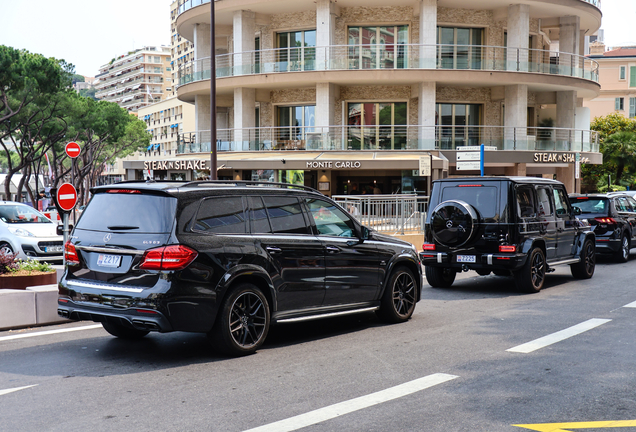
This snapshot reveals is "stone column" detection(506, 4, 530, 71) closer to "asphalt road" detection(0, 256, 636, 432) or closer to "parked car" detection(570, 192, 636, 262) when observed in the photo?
"parked car" detection(570, 192, 636, 262)

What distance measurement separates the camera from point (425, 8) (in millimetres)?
31781

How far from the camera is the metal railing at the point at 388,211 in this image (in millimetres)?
17625

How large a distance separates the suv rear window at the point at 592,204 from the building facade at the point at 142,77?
132860 mm

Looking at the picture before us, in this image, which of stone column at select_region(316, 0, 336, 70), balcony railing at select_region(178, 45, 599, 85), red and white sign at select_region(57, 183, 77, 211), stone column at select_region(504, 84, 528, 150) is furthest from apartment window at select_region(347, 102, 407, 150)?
red and white sign at select_region(57, 183, 77, 211)

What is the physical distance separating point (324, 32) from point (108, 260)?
27.5 metres

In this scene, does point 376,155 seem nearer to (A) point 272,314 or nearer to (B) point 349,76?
(B) point 349,76

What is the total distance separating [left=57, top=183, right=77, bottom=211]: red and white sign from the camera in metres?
11.2

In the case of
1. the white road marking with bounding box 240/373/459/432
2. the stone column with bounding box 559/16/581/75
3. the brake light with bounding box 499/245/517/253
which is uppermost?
the stone column with bounding box 559/16/581/75

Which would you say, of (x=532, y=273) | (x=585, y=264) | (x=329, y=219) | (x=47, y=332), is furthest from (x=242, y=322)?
(x=585, y=264)

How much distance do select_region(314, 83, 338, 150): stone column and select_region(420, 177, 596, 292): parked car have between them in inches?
814

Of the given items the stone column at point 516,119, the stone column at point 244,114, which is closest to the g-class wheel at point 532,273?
the stone column at point 516,119

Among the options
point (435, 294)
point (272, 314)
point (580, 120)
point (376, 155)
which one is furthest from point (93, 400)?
point (580, 120)

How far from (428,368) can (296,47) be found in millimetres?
28628

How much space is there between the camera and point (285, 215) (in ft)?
24.4
